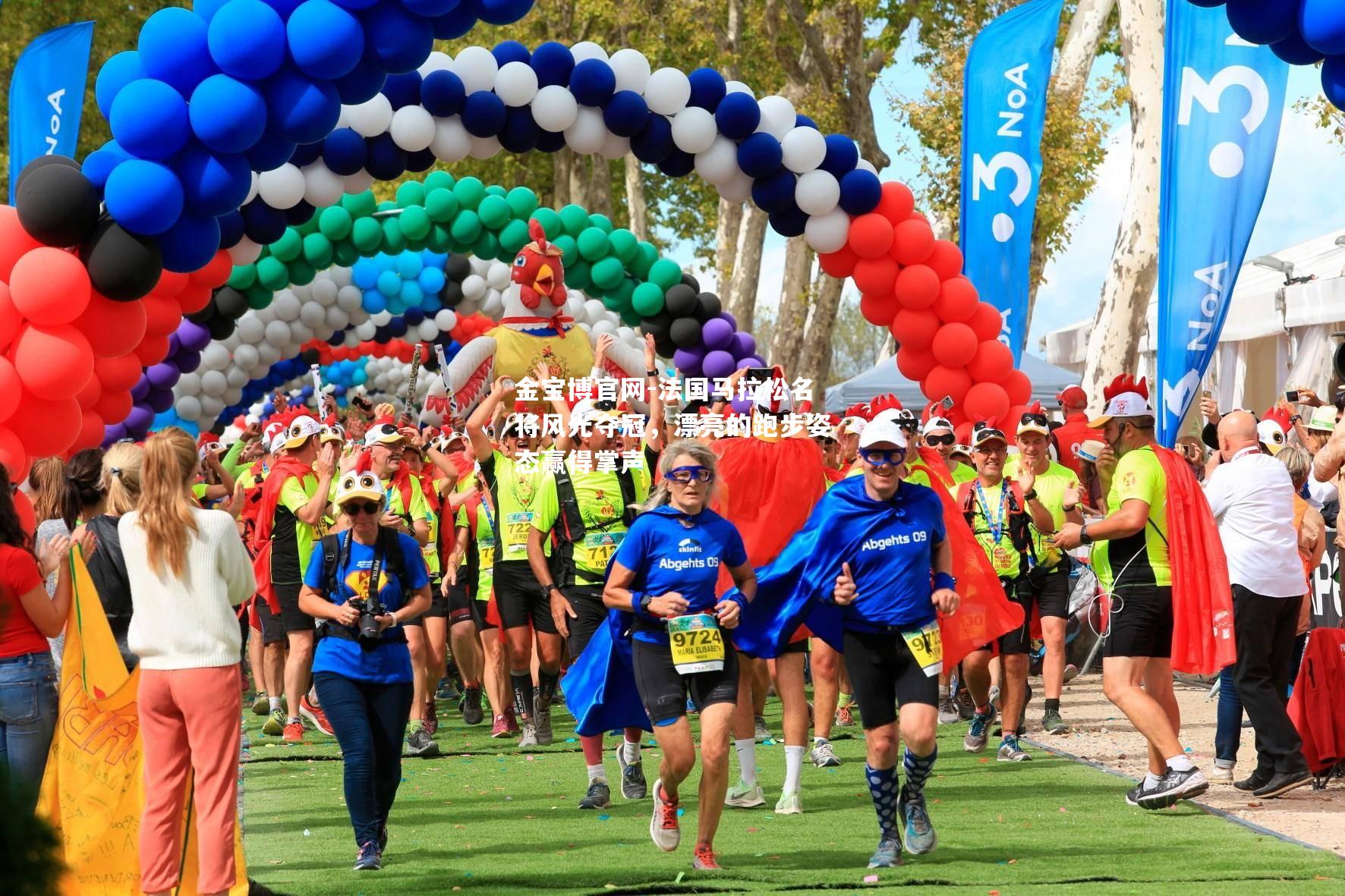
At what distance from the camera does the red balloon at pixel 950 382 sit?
12875mm

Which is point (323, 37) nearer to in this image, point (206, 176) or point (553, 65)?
point (206, 176)

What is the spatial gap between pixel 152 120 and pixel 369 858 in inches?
162

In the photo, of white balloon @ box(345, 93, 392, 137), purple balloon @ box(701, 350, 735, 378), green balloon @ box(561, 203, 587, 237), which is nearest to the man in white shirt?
white balloon @ box(345, 93, 392, 137)

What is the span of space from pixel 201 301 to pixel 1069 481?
578 cm

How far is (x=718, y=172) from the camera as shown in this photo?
1292cm

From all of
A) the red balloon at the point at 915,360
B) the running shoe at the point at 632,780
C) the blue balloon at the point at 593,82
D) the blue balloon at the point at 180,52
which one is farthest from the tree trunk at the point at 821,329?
the running shoe at the point at 632,780

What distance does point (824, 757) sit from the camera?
31.8ft

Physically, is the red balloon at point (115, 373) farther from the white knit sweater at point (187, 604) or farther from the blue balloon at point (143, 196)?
the white knit sweater at point (187, 604)

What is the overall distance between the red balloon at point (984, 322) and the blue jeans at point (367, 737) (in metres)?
7.09

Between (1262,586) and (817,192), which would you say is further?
(817,192)

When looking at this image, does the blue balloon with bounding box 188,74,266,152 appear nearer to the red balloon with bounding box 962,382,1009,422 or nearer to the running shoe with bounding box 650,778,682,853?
the running shoe with bounding box 650,778,682,853

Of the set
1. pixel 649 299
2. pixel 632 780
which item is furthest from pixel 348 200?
pixel 632 780

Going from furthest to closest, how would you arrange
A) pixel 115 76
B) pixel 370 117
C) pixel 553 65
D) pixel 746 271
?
pixel 746 271 → pixel 553 65 → pixel 370 117 → pixel 115 76

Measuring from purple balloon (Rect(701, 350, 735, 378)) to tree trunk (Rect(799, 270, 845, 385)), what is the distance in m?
7.39
